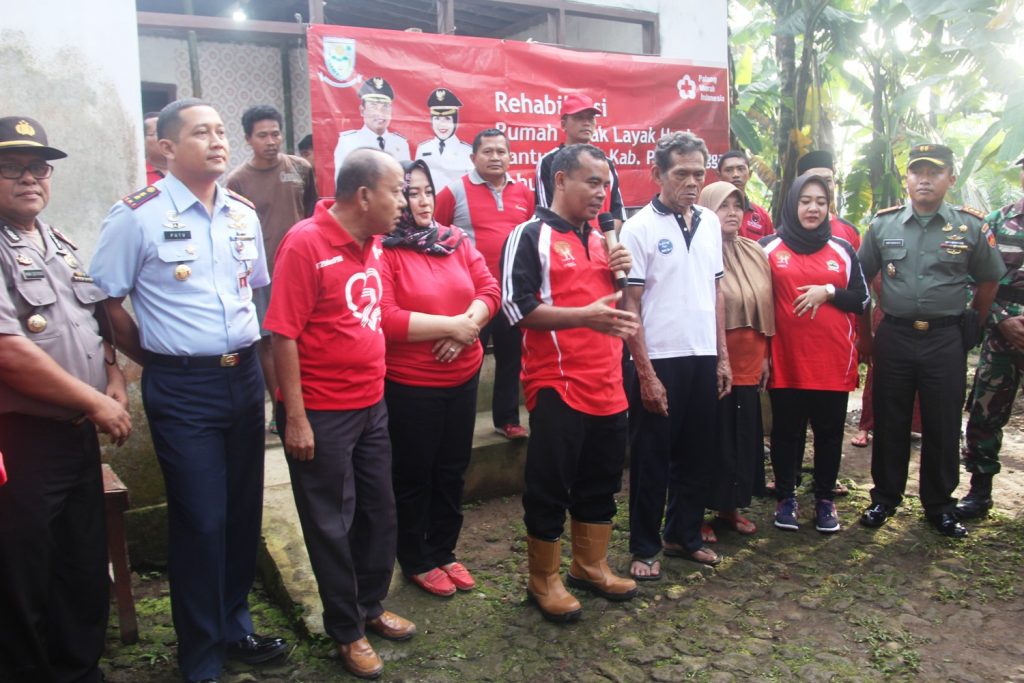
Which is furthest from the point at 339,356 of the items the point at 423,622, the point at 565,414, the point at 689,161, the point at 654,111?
the point at 654,111

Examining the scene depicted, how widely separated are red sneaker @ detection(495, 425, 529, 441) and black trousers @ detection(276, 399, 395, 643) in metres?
1.79

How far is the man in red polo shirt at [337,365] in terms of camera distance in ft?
10.0

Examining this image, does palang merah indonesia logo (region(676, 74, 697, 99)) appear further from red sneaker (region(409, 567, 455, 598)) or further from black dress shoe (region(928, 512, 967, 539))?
red sneaker (region(409, 567, 455, 598))

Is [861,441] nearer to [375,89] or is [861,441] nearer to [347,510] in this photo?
[375,89]

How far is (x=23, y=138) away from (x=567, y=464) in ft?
7.73

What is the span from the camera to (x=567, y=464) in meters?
3.57

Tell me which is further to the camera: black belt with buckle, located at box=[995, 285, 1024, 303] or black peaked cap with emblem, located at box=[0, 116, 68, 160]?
black belt with buckle, located at box=[995, 285, 1024, 303]

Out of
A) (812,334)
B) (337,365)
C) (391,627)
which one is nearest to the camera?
(337,365)

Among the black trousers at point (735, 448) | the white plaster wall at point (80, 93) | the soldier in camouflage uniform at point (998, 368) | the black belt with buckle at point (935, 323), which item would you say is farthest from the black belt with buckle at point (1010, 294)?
the white plaster wall at point (80, 93)

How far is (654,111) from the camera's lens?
Result: 6926 millimetres

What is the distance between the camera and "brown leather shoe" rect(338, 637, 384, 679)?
3.20 meters

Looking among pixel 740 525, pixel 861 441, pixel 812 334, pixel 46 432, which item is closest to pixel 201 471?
pixel 46 432

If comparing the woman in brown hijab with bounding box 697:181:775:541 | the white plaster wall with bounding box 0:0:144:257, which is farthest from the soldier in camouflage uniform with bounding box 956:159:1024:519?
the white plaster wall with bounding box 0:0:144:257

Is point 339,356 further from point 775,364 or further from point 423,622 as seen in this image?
point 775,364
